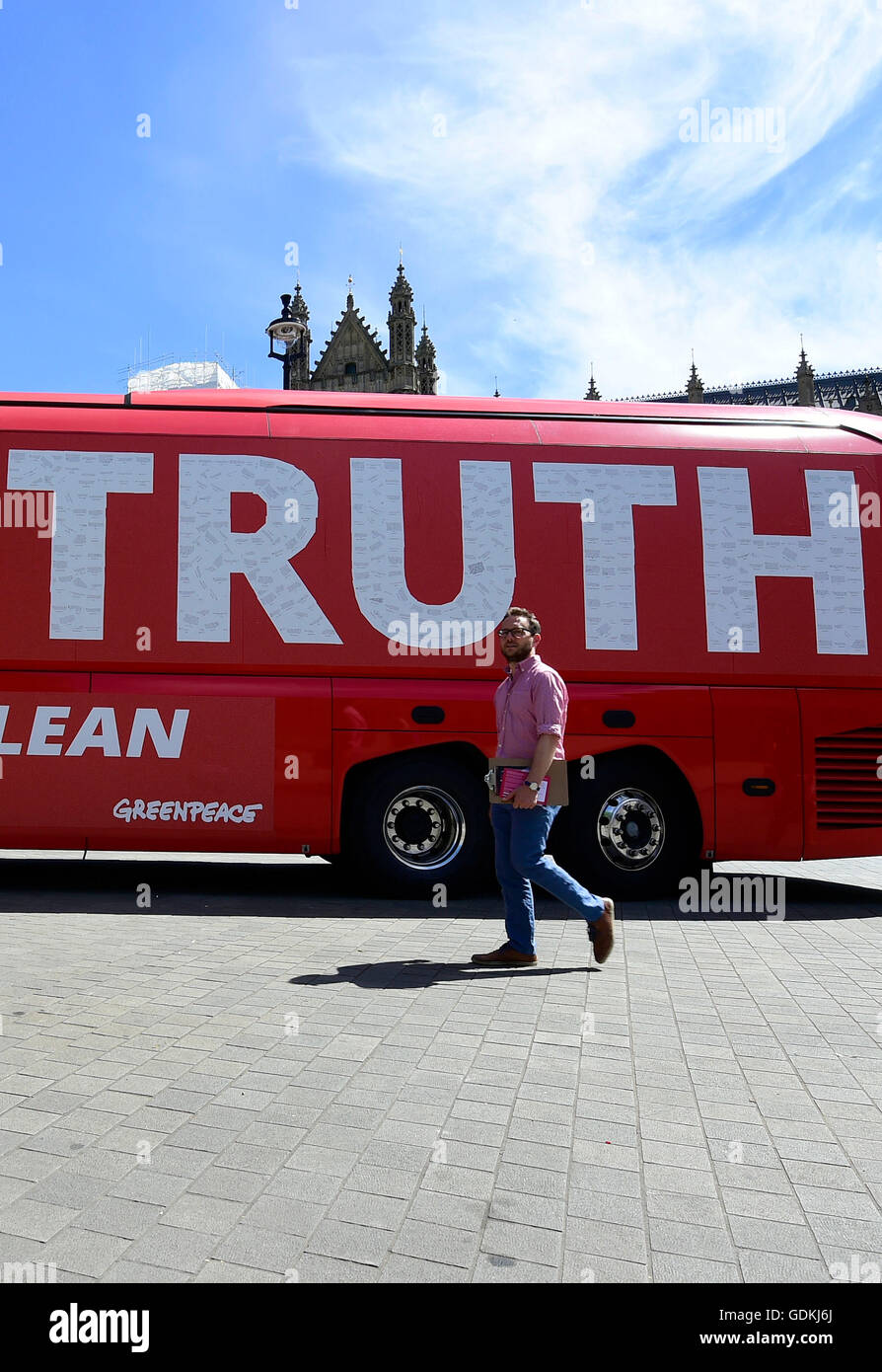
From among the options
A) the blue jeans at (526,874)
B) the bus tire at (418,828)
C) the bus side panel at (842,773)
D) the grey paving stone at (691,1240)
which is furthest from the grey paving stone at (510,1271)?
the bus side panel at (842,773)

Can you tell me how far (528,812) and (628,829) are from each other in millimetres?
2301

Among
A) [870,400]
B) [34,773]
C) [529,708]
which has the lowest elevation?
[34,773]

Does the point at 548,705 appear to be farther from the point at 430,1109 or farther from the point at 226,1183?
the point at 226,1183

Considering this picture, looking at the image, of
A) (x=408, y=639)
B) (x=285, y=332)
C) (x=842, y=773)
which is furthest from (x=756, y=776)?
(x=285, y=332)

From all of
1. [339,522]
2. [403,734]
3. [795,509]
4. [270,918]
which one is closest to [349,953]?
[270,918]

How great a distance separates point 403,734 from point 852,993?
3.39 metres

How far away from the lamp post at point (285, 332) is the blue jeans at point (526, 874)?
38.9 feet

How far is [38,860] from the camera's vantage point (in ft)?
31.0

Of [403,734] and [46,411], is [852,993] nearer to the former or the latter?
[403,734]

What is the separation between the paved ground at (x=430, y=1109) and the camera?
234 cm

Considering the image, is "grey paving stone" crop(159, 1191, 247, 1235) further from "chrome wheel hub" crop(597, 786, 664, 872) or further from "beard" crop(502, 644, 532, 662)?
"chrome wheel hub" crop(597, 786, 664, 872)

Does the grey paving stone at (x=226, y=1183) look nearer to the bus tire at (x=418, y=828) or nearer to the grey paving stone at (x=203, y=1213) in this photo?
the grey paving stone at (x=203, y=1213)

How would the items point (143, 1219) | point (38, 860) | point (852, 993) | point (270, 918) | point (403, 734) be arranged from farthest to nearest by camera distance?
point (38, 860) → point (403, 734) → point (270, 918) → point (852, 993) → point (143, 1219)

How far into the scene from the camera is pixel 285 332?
51.1ft
